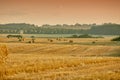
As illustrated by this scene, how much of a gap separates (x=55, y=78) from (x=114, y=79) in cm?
370

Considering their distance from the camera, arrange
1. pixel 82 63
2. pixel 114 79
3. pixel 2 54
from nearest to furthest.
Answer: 1. pixel 114 79
2. pixel 2 54
3. pixel 82 63

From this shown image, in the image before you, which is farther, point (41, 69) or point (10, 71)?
point (41, 69)

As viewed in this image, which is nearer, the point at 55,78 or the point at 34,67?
the point at 55,78

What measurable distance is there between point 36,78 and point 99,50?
44.1m

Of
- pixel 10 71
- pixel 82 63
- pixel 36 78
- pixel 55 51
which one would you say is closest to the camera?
pixel 36 78

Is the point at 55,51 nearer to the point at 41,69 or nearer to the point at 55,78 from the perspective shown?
the point at 41,69

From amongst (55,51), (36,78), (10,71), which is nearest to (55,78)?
(36,78)

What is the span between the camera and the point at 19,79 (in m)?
23.1

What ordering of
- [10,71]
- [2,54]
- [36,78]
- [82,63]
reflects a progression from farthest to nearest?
[82,63] < [2,54] < [10,71] < [36,78]

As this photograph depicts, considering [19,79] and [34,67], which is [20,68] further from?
[19,79]

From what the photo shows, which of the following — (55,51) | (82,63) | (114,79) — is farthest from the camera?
(55,51)

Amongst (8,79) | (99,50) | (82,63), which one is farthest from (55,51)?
(8,79)

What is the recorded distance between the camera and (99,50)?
66062 millimetres

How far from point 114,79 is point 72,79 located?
251cm
